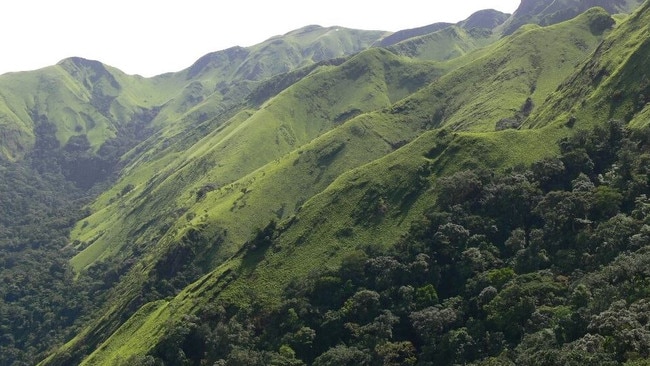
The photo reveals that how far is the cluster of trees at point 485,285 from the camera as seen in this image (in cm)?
7697

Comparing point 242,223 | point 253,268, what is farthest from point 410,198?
point 242,223

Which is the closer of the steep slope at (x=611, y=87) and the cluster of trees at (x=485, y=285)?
the cluster of trees at (x=485, y=285)

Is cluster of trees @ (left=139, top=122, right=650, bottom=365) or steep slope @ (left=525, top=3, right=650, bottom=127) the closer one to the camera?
cluster of trees @ (left=139, top=122, right=650, bottom=365)

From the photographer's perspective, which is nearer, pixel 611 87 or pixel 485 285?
pixel 485 285

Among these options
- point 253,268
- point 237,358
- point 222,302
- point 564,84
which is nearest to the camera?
point 237,358

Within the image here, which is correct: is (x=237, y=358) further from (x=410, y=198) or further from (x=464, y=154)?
(x=464, y=154)

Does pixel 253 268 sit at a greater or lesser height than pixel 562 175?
lesser

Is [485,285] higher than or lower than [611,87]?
lower

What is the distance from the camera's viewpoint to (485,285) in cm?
9550

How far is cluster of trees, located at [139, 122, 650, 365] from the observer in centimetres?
7697

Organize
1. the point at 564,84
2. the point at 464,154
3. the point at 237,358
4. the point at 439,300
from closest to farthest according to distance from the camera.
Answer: the point at 237,358
the point at 439,300
the point at 464,154
the point at 564,84

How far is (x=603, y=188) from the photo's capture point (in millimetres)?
102375

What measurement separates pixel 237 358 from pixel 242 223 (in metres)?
94.1

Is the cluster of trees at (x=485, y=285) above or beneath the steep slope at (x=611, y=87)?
beneath
